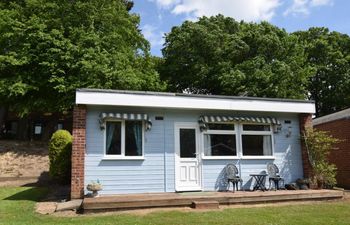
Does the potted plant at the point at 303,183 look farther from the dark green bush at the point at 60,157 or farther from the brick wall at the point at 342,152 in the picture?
the dark green bush at the point at 60,157

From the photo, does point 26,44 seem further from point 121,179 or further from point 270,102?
point 270,102

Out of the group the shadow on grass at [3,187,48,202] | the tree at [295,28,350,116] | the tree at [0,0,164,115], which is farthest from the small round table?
the tree at [295,28,350,116]

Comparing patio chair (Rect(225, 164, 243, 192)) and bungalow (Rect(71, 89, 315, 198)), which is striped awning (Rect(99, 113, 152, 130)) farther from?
patio chair (Rect(225, 164, 243, 192))

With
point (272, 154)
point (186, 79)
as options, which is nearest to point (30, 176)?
point (272, 154)

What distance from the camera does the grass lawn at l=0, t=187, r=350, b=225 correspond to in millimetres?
7445

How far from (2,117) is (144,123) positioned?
1478cm

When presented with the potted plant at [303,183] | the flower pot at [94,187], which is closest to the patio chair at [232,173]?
the potted plant at [303,183]

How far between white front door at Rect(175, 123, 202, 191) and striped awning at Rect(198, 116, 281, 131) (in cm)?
28

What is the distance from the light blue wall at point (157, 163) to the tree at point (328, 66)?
19454 millimetres

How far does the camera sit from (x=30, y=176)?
16.3 meters

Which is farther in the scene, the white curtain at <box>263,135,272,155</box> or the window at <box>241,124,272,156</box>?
the white curtain at <box>263,135,272,155</box>

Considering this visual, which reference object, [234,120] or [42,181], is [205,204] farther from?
[42,181]

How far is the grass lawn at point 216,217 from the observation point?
7445mm

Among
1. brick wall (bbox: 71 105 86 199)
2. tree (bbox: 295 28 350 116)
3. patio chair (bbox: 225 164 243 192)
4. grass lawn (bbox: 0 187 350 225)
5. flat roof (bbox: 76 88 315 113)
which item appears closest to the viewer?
grass lawn (bbox: 0 187 350 225)
